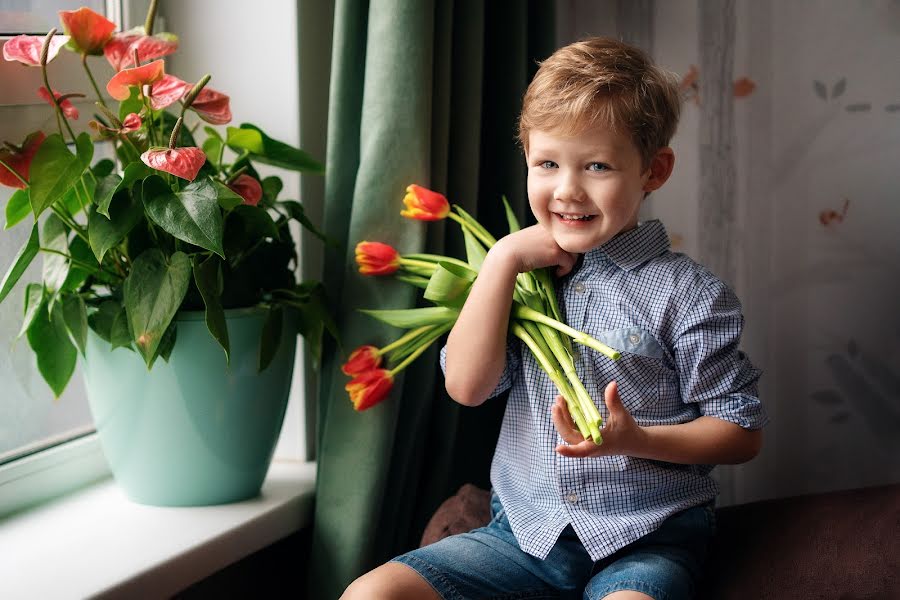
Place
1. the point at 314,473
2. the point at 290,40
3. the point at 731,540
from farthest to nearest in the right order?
the point at 314,473
the point at 290,40
the point at 731,540

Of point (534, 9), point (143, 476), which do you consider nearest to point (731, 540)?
point (143, 476)

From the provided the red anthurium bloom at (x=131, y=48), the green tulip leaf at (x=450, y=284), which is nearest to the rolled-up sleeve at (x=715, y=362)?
the green tulip leaf at (x=450, y=284)

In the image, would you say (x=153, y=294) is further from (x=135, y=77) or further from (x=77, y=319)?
(x=135, y=77)

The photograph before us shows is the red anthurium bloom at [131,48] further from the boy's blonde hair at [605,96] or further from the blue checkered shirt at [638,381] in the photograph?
the blue checkered shirt at [638,381]

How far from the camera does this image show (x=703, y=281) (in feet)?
3.93

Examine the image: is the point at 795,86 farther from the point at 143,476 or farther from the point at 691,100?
the point at 143,476

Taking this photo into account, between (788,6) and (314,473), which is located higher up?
(788,6)

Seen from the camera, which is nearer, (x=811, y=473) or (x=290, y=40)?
(x=290, y=40)

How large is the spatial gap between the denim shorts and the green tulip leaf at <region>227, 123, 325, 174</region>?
0.55 meters

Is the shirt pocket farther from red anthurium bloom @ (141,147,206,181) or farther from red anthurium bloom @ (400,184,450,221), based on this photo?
red anthurium bloom @ (141,147,206,181)

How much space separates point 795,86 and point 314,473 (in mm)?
1001

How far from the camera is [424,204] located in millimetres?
1239

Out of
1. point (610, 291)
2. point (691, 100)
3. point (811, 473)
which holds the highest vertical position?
point (691, 100)

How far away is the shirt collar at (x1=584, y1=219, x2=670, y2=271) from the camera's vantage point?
1.22m
